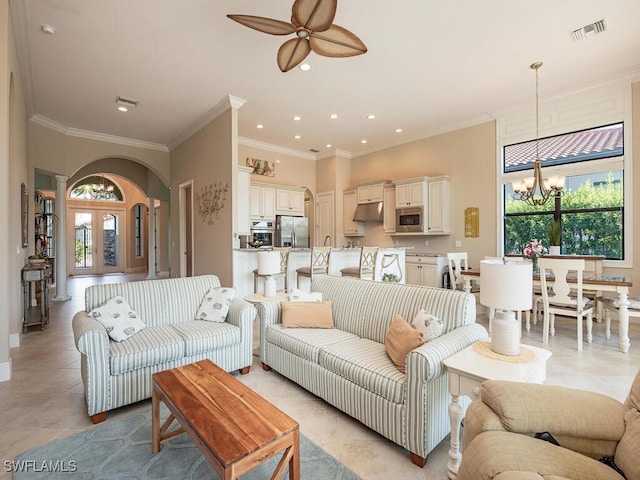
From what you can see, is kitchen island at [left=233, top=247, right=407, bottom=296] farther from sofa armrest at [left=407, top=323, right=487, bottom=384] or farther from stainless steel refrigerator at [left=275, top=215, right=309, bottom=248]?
sofa armrest at [left=407, top=323, right=487, bottom=384]

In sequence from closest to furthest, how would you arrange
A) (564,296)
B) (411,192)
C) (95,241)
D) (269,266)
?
(269,266), (564,296), (411,192), (95,241)

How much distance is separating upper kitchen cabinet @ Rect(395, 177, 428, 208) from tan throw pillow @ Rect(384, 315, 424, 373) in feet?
15.4

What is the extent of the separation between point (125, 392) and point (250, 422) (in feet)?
4.67

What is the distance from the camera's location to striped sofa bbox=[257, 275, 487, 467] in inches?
69.2

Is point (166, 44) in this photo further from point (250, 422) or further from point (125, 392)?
point (250, 422)

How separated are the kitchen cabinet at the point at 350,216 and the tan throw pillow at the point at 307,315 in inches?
201

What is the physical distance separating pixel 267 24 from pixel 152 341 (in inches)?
105

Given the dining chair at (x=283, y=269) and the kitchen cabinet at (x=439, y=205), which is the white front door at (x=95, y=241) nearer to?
the dining chair at (x=283, y=269)

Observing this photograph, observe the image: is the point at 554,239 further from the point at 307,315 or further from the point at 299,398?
the point at 299,398

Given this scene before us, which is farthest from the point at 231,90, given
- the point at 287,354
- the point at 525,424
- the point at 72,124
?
Result: the point at 525,424

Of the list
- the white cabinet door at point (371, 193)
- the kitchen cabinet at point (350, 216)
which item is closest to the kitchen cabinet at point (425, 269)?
the white cabinet door at point (371, 193)

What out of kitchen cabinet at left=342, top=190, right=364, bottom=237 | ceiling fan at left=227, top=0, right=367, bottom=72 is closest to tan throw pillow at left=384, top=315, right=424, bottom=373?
ceiling fan at left=227, top=0, right=367, bottom=72

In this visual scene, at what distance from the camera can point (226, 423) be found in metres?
1.41

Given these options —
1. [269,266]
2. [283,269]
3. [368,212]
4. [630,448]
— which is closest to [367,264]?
[283,269]
